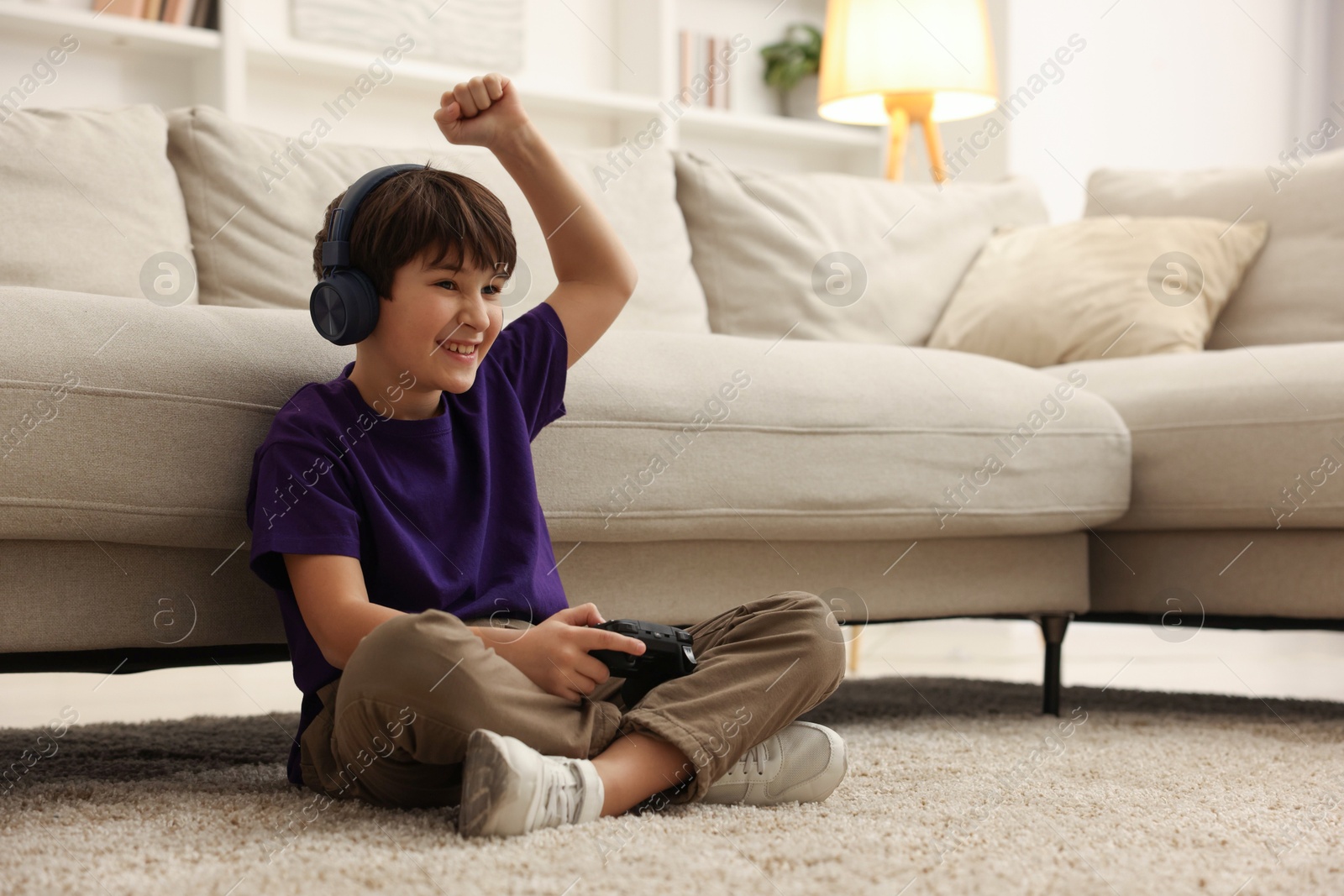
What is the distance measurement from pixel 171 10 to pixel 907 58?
1.56 m

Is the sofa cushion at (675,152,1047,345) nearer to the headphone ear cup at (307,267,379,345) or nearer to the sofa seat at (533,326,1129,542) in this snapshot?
the sofa seat at (533,326,1129,542)

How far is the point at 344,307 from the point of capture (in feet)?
3.19

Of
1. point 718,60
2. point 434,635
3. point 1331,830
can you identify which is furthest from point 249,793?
point 718,60

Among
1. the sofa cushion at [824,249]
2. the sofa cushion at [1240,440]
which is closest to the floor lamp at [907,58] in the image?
the sofa cushion at [824,249]

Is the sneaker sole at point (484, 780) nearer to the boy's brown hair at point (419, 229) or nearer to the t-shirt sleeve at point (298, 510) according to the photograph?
the t-shirt sleeve at point (298, 510)

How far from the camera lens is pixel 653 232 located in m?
1.90

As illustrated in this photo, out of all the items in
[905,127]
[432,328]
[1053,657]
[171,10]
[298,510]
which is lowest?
[1053,657]

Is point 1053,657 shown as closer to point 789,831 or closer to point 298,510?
point 789,831

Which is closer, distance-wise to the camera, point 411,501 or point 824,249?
point 411,501

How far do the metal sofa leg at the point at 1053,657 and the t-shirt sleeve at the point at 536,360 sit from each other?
748 mm

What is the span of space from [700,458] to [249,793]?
1.78ft

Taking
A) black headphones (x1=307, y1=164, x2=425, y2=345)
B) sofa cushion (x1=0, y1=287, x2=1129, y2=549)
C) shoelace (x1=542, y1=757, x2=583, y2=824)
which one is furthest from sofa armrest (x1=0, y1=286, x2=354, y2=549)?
shoelace (x1=542, y1=757, x2=583, y2=824)

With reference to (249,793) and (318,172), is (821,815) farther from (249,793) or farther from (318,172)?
(318,172)

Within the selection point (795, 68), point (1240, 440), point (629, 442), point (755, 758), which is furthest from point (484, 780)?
point (795, 68)
